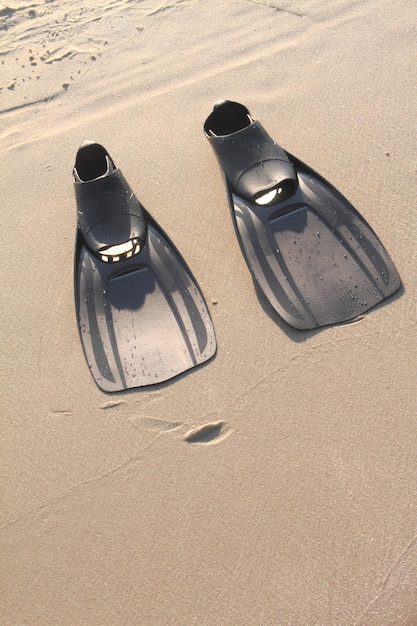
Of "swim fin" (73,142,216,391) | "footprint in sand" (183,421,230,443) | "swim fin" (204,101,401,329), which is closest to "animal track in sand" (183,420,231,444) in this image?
"footprint in sand" (183,421,230,443)

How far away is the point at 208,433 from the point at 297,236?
860 mm

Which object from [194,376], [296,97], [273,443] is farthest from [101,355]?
[296,97]

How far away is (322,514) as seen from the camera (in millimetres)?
1622

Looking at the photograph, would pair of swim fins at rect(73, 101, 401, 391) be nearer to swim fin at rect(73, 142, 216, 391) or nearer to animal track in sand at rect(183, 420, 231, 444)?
swim fin at rect(73, 142, 216, 391)

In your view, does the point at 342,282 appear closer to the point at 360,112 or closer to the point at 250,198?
the point at 250,198

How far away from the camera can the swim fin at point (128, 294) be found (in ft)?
6.47

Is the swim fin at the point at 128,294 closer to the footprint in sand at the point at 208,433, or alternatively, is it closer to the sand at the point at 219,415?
the sand at the point at 219,415

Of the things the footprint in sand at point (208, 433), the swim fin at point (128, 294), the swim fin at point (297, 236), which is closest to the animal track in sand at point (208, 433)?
the footprint in sand at point (208, 433)

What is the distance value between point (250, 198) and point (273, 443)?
1.02 metres

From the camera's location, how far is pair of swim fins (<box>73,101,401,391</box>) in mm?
1984

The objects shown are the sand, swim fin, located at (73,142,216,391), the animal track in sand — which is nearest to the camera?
the sand

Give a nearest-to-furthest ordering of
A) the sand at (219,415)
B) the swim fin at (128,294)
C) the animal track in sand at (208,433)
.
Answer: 1. the sand at (219,415)
2. the animal track in sand at (208,433)
3. the swim fin at (128,294)

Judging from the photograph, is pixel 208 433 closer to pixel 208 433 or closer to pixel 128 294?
pixel 208 433

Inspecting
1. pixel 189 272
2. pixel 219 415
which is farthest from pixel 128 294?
pixel 219 415
